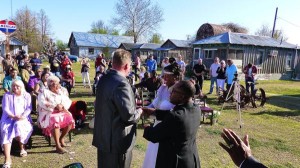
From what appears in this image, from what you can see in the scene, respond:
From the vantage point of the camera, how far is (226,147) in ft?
5.46

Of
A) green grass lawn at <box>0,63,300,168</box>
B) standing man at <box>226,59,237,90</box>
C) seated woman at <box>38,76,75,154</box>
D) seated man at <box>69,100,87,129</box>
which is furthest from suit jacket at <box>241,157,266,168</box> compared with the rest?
standing man at <box>226,59,237,90</box>

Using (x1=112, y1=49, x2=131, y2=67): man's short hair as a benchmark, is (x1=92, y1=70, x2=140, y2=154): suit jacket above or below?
below

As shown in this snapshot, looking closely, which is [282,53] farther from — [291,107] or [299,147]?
[299,147]

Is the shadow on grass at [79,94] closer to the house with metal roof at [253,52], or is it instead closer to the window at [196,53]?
the house with metal roof at [253,52]

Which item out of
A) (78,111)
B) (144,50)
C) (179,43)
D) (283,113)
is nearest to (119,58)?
(78,111)

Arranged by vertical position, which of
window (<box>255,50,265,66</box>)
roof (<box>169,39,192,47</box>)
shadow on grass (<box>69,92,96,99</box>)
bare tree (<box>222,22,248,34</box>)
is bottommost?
shadow on grass (<box>69,92,96,99</box>)

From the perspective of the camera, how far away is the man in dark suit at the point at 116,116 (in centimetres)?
294

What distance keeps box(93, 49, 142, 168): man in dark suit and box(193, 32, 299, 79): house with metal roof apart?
20.8 meters

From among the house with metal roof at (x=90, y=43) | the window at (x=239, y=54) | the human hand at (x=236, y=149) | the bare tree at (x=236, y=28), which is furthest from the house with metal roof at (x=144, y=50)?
the human hand at (x=236, y=149)

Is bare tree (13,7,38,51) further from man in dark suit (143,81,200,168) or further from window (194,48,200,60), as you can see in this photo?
man in dark suit (143,81,200,168)

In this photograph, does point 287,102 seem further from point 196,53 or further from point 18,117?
point 196,53

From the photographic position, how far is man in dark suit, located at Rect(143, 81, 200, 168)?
8.89 ft

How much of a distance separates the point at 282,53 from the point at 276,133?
22.3 metres

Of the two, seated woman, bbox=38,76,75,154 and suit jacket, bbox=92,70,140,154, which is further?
seated woman, bbox=38,76,75,154
